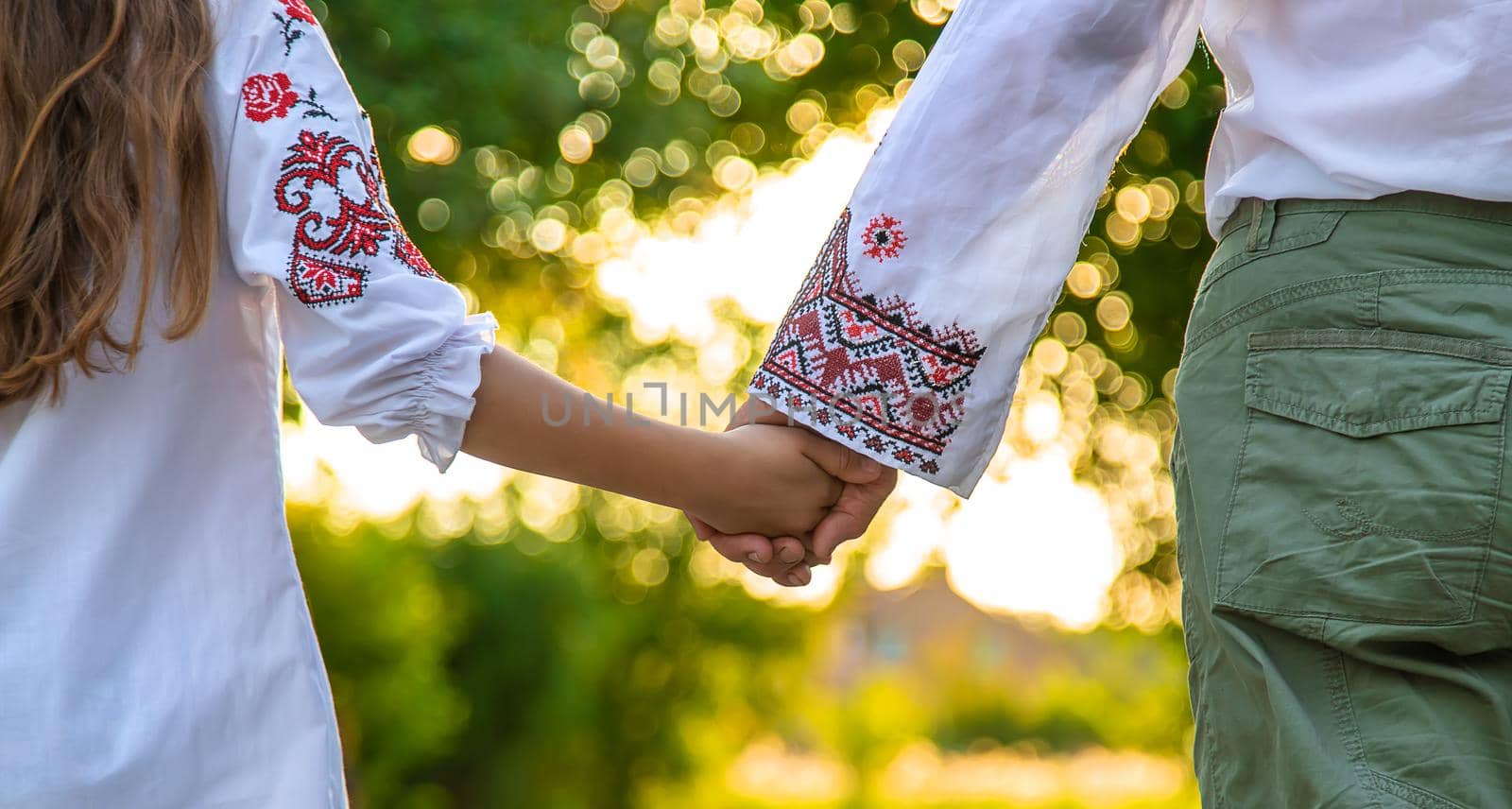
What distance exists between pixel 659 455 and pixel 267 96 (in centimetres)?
64

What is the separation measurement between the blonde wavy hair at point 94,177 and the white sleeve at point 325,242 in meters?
0.04

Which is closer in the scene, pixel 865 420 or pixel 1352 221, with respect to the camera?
pixel 1352 221

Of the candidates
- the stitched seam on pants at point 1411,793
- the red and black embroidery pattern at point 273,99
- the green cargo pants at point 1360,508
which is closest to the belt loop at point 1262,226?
the green cargo pants at point 1360,508

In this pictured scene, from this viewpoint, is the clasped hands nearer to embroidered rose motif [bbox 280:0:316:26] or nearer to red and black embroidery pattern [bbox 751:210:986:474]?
red and black embroidery pattern [bbox 751:210:986:474]

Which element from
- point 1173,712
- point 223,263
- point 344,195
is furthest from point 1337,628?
point 1173,712

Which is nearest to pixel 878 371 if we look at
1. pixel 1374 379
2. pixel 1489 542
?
pixel 1374 379

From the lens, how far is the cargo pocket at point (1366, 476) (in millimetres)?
1325

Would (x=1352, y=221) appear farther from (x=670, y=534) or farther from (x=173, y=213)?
(x=670, y=534)

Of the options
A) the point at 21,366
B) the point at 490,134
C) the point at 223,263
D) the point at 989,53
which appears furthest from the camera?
the point at 490,134

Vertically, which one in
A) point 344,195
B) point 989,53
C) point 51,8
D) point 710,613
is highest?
point 989,53

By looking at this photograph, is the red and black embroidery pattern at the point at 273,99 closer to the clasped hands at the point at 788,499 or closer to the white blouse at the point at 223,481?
the white blouse at the point at 223,481

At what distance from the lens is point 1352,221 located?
145cm

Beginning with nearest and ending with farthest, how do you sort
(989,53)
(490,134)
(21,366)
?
(21,366) → (989,53) → (490,134)

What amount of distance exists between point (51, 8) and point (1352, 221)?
4.36 ft
